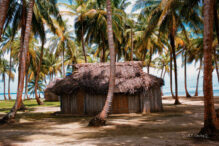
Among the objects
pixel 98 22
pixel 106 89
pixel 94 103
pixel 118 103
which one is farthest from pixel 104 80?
pixel 98 22

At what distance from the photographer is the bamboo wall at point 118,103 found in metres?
13.5

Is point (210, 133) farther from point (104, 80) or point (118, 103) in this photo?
point (104, 80)

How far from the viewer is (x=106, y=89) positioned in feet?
42.4

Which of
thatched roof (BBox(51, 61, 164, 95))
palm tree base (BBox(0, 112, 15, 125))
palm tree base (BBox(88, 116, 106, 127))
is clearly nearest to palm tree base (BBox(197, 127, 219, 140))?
palm tree base (BBox(88, 116, 106, 127))

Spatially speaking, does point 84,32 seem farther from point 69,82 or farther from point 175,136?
point 175,136

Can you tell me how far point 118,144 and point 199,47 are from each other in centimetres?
2064

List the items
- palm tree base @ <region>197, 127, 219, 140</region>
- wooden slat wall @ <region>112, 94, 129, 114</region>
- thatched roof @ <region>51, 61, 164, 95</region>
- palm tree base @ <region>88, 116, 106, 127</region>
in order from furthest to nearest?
wooden slat wall @ <region>112, 94, 129, 114</region>, thatched roof @ <region>51, 61, 164, 95</region>, palm tree base @ <region>88, 116, 106, 127</region>, palm tree base @ <region>197, 127, 219, 140</region>

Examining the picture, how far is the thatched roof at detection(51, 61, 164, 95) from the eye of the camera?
1311 centimetres

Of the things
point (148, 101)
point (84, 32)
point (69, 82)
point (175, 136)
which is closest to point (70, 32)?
point (84, 32)

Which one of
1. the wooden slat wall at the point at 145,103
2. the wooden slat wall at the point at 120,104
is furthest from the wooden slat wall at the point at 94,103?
the wooden slat wall at the point at 145,103

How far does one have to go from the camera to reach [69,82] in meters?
14.1

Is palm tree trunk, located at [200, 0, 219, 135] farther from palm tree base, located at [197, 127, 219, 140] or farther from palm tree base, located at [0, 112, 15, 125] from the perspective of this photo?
palm tree base, located at [0, 112, 15, 125]

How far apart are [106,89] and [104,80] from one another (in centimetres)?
87

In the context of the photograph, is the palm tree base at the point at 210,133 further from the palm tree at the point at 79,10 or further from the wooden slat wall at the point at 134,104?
the palm tree at the point at 79,10
